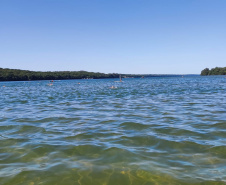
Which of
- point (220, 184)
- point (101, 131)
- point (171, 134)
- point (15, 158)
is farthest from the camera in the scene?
point (101, 131)

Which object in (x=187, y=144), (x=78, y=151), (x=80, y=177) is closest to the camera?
(x=80, y=177)

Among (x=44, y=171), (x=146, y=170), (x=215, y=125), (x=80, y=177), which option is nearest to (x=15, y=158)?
(x=44, y=171)

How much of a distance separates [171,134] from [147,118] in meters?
3.72

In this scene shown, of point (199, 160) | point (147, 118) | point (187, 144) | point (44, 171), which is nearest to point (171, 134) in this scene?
point (187, 144)

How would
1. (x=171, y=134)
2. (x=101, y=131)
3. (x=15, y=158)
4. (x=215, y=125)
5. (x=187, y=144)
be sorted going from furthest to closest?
1. (x=215, y=125)
2. (x=101, y=131)
3. (x=171, y=134)
4. (x=187, y=144)
5. (x=15, y=158)

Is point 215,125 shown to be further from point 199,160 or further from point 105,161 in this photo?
point 105,161

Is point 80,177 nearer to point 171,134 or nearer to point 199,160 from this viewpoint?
point 199,160

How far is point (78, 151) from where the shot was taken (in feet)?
24.0

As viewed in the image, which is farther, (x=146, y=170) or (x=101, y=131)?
(x=101, y=131)

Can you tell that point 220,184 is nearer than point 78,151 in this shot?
Yes

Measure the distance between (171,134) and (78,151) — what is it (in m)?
4.31

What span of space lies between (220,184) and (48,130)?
8024mm

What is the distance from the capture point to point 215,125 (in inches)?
419

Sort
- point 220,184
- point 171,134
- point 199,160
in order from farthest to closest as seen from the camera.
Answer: point 171,134, point 199,160, point 220,184
